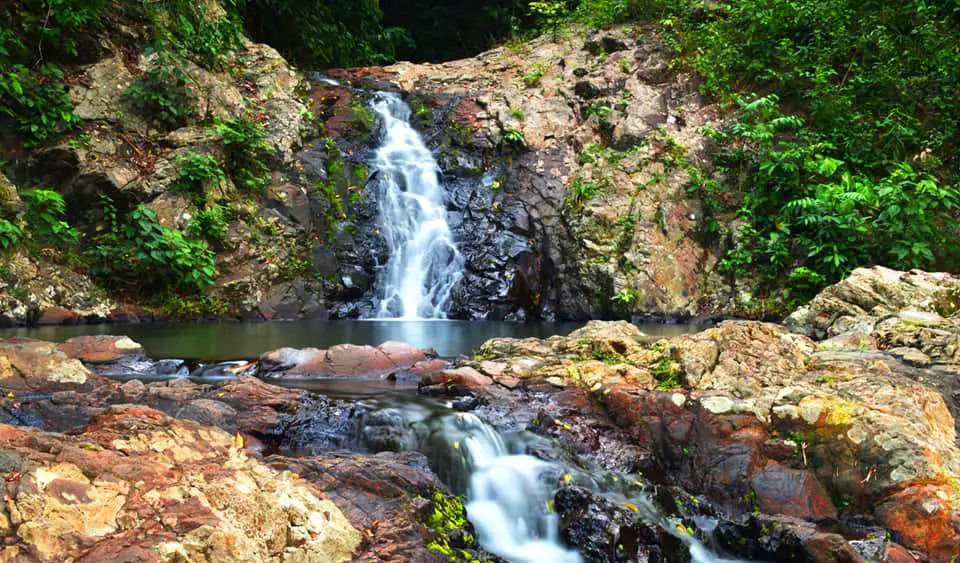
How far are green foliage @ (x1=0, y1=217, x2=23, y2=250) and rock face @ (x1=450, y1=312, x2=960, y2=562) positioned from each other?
813 cm

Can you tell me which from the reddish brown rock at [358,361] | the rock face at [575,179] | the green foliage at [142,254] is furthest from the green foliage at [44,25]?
the reddish brown rock at [358,361]

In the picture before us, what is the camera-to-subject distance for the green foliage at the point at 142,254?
1038 cm

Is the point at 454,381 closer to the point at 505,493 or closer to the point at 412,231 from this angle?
the point at 505,493

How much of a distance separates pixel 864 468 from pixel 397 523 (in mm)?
3049

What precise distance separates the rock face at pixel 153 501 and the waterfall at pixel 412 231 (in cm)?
924

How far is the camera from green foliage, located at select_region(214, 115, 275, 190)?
472 inches

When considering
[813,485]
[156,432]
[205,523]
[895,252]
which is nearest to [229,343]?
[156,432]

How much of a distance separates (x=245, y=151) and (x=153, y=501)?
11.0 m

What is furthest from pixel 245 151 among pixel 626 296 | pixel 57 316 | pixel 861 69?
pixel 861 69

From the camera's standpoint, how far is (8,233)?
30.5 feet

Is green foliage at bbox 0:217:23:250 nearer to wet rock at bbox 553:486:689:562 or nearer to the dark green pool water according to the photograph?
the dark green pool water

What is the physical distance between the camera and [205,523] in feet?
7.79

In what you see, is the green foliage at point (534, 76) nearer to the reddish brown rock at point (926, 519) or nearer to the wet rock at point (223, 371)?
the wet rock at point (223, 371)

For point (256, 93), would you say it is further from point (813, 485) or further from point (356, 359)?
point (813, 485)
